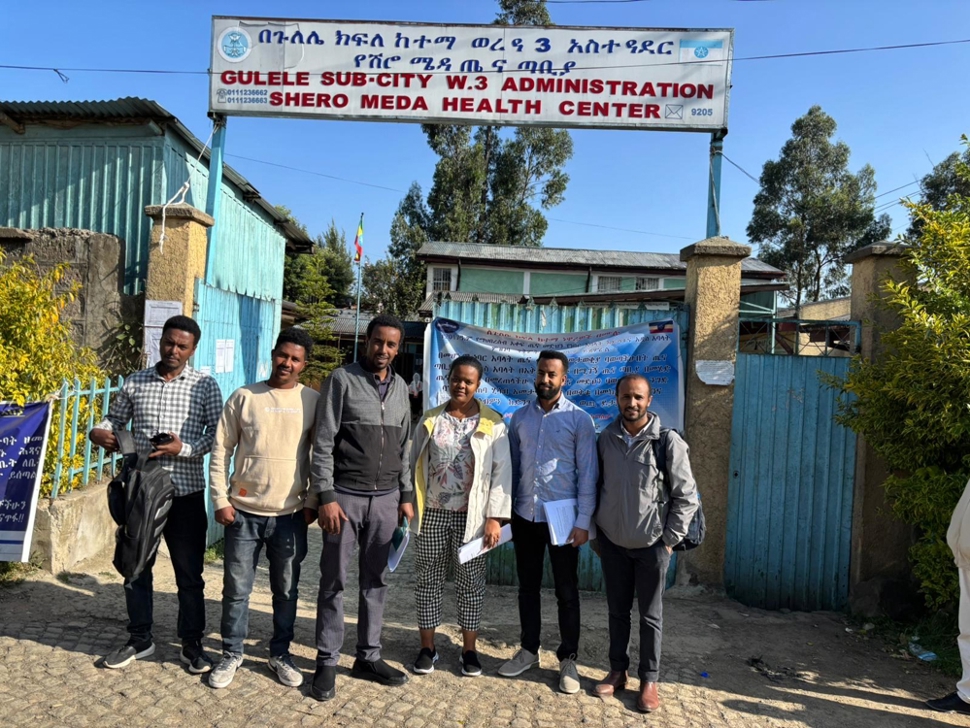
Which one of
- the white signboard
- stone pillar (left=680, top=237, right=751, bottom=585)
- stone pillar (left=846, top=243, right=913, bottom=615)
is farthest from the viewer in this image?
the white signboard

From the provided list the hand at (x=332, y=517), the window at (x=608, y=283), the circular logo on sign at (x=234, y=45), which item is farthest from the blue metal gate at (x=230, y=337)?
the window at (x=608, y=283)

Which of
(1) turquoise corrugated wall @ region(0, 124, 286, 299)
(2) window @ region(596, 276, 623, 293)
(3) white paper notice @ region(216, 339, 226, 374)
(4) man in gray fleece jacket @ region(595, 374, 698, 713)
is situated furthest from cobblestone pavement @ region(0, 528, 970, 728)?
(2) window @ region(596, 276, 623, 293)

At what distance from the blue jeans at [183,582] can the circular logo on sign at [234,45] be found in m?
3.75

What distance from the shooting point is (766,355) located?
190 inches

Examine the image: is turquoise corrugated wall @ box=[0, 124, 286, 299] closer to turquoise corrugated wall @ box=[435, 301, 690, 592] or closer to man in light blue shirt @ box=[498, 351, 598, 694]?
turquoise corrugated wall @ box=[435, 301, 690, 592]

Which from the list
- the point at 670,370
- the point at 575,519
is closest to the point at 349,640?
the point at 575,519

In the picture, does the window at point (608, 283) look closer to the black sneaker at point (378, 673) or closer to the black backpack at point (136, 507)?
the black sneaker at point (378, 673)

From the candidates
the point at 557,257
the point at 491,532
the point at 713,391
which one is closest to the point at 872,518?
the point at 713,391

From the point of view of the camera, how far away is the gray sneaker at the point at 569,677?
336cm

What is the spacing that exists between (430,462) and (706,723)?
1.88m

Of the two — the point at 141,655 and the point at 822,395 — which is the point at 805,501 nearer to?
the point at 822,395

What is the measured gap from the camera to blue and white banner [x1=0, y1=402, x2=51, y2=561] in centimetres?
403

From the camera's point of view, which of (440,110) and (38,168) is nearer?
(440,110)

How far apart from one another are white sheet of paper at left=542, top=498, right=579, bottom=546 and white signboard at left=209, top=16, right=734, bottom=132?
10.7 feet
